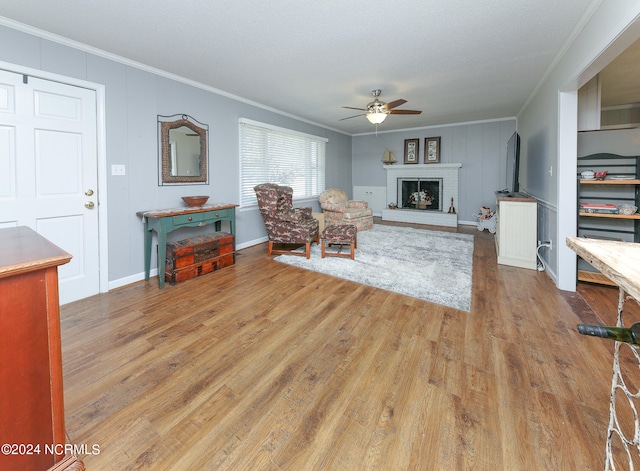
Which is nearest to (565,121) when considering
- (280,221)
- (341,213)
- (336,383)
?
(336,383)

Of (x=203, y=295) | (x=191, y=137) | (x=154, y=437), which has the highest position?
(x=191, y=137)

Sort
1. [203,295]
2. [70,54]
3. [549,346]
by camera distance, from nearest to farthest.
→ 1. [549,346]
2. [70,54]
3. [203,295]

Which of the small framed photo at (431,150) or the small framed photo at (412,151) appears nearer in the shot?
the small framed photo at (431,150)

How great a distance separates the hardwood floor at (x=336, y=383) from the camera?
49.6 inches

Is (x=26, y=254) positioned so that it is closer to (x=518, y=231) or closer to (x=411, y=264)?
(x=411, y=264)

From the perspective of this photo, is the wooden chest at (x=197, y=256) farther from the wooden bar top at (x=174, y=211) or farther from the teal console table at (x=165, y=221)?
the wooden bar top at (x=174, y=211)

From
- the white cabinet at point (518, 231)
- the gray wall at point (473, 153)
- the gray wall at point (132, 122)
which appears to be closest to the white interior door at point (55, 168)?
the gray wall at point (132, 122)

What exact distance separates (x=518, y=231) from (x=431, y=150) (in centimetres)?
416

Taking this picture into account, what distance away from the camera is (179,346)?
2078mm

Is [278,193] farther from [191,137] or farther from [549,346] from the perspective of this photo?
[549,346]

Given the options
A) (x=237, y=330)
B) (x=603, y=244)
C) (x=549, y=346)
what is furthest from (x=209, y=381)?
(x=549, y=346)

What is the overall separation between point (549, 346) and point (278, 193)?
3.49 m

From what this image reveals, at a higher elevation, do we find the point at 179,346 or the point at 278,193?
the point at 278,193

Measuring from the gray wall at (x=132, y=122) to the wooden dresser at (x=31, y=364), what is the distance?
2.58 m
